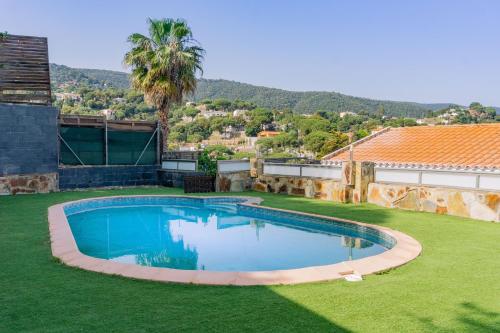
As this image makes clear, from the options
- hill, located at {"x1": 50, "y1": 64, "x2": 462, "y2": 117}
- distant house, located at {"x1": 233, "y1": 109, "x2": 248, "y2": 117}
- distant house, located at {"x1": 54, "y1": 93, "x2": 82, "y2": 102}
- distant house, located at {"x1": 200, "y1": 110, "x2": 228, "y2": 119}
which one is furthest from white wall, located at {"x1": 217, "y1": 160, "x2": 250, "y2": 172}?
hill, located at {"x1": 50, "y1": 64, "x2": 462, "y2": 117}

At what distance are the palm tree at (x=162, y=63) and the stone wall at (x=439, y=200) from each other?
11073 mm

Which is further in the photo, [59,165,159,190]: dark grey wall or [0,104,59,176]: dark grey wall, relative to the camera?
[59,165,159,190]: dark grey wall

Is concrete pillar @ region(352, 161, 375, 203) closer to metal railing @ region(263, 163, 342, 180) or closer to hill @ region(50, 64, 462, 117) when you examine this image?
metal railing @ region(263, 163, 342, 180)

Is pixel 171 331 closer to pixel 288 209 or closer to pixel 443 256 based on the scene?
pixel 443 256

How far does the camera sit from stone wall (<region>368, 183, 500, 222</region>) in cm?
1046

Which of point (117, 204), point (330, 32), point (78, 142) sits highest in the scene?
point (330, 32)

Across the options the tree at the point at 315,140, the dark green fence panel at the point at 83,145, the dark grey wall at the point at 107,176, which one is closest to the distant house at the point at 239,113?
the tree at the point at 315,140

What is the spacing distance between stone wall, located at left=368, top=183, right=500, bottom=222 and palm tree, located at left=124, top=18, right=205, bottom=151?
11.1m

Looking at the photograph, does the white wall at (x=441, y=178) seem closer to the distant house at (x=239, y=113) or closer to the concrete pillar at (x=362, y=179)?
the concrete pillar at (x=362, y=179)

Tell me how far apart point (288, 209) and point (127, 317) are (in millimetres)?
8346

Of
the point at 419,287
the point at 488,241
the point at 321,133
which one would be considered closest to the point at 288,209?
the point at 488,241

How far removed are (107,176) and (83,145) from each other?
1640mm

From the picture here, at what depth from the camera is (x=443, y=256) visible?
22.1 ft

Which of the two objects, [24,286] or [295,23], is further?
[295,23]
